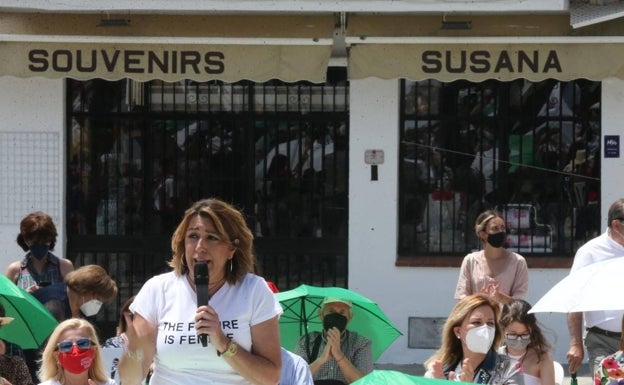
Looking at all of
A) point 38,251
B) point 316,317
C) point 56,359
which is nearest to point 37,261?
point 38,251

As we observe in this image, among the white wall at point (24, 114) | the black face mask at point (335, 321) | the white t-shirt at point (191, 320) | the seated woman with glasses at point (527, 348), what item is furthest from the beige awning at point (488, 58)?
the white t-shirt at point (191, 320)

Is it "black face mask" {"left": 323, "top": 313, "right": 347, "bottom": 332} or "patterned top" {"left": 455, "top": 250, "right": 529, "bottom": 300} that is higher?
"patterned top" {"left": 455, "top": 250, "right": 529, "bottom": 300}

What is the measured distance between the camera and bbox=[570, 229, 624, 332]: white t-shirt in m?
7.96

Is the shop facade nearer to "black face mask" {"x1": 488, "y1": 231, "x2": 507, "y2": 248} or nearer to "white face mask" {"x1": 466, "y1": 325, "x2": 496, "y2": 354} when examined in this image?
"black face mask" {"x1": 488, "y1": 231, "x2": 507, "y2": 248}

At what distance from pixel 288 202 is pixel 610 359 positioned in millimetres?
5820

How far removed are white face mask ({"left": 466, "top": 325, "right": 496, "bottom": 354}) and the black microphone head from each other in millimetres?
1793

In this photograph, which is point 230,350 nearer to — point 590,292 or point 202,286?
point 202,286

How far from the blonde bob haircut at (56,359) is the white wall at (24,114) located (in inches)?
228

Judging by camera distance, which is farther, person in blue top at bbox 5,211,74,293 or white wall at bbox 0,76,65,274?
white wall at bbox 0,76,65,274

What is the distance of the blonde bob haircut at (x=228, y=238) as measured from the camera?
475 centimetres

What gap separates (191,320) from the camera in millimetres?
4605

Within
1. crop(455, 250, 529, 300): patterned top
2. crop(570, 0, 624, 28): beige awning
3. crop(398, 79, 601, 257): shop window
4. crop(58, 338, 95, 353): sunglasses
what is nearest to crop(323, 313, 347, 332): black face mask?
crop(455, 250, 529, 300): patterned top

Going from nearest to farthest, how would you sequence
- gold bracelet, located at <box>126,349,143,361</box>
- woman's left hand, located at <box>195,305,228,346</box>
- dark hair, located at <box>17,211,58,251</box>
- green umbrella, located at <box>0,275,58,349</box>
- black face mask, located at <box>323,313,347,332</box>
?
woman's left hand, located at <box>195,305,228,346</box> < gold bracelet, located at <box>126,349,143,361</box> < green umbrella, located at <box>0,275,58,349</box> < black face mask, located at <box>323,313,347,332</box> < dark hair, located at <box>17,211,58,251</box>

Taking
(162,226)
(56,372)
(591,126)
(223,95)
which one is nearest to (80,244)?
(162,226)
